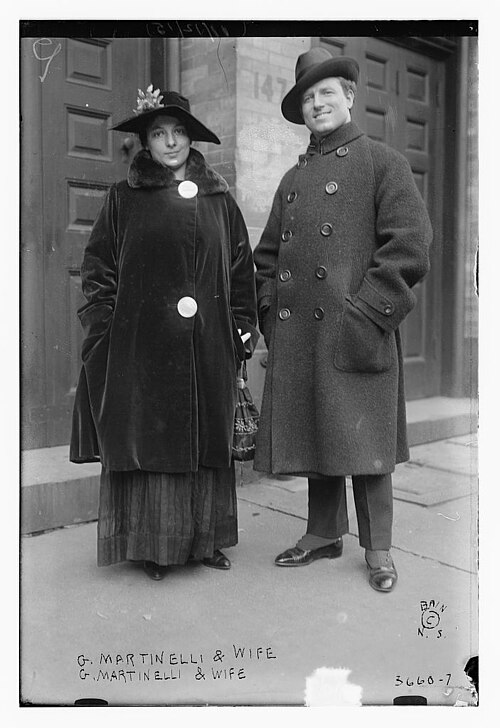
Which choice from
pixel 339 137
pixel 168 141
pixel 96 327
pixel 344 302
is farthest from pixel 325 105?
pixel 96 327

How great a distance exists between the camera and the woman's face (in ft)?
10.1

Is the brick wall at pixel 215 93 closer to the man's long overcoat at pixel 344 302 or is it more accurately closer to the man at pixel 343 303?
the man at pixel 343 303

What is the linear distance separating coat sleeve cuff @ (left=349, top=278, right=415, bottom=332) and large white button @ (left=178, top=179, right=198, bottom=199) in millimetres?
752

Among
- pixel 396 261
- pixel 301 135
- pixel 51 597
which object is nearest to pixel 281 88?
pixel 301 135

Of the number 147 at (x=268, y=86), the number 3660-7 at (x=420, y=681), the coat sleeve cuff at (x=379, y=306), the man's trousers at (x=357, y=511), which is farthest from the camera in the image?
the number 147 at (x=268, y=86)

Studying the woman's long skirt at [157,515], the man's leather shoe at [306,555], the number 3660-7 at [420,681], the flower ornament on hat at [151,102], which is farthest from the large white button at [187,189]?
the number 3660-7 at [420,681]

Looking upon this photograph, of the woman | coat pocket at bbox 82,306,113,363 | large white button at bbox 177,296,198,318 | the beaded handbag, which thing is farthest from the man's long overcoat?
coat pocket at bbox 82,306,113,363

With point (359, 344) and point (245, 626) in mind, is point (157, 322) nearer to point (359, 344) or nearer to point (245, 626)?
point (359, 344)

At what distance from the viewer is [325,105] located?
311 cm

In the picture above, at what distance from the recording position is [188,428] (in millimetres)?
3131

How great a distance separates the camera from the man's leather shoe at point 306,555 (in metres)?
3.43

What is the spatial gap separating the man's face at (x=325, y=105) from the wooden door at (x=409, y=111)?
0.14 metres

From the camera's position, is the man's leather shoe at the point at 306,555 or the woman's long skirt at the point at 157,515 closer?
the woman's long skirt at the point at 157,515

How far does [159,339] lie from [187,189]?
594 mm
